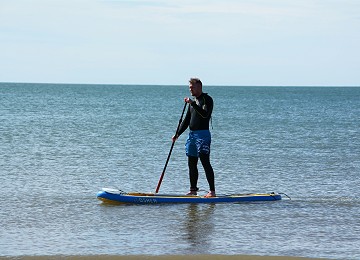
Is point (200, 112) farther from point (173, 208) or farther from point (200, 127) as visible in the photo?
point (173, 208)

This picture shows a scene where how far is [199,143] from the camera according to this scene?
502 inches

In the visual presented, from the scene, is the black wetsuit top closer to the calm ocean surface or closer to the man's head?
the man's head

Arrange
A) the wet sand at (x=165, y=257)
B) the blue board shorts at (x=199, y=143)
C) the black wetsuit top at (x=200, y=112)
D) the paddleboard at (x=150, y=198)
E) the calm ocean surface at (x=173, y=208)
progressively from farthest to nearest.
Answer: the blue board shorts at (x=199, y=143) < the black wetsuit top at (x=200, y=112) < the paddleboard at (x=150, y=198) < the calm ocean surface at (x=173, y=208) < the wet sand at (x=165, y=257)

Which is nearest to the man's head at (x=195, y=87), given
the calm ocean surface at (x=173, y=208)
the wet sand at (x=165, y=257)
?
the calm ocean surface at (x=173, y=208)

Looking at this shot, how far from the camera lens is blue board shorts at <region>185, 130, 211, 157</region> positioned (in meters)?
12.7

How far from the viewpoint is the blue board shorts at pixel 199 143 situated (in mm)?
12734

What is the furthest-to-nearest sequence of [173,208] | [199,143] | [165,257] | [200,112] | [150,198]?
1. [199,143]
2. [200,112]
3. [150,198]
4. [173,208]
5. [165,257]

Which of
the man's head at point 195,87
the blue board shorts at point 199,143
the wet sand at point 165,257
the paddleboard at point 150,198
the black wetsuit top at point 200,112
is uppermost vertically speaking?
the man's head at point 195,87

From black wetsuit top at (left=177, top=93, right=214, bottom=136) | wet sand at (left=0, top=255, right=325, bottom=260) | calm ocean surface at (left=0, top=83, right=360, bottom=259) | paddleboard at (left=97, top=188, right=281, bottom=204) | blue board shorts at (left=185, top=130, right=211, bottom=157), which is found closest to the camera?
wet sand at (left=0, top=255, right=325, bottom=260)

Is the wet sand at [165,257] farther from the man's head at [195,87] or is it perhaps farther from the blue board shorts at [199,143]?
the man's head at [195,87]

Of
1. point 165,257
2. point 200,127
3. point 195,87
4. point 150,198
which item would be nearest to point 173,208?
point 150,198

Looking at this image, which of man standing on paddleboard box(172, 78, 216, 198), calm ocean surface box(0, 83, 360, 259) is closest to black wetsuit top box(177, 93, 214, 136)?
man standing on paddleboard box(172, 78, 216, 198)

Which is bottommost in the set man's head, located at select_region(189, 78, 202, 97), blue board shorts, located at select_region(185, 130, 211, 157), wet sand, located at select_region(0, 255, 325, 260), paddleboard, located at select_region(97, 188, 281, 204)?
wet sand, located at select_region(0, 255, 325, 260)

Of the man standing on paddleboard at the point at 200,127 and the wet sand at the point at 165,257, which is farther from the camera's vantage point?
the man standing on paddleboard at the point at 200,127
